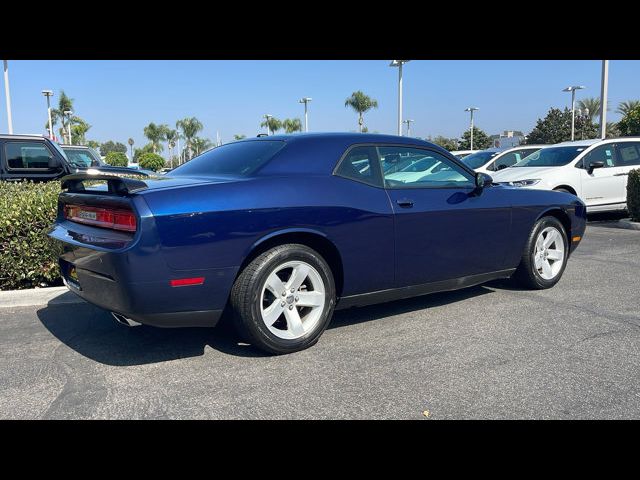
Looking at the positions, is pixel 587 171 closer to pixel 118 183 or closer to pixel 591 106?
pixel 118 183

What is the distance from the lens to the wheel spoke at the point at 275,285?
3.42 meters

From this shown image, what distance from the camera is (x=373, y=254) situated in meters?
3.83

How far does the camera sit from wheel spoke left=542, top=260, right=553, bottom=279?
205 inches

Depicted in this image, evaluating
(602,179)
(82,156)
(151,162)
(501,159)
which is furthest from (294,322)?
(151,162)

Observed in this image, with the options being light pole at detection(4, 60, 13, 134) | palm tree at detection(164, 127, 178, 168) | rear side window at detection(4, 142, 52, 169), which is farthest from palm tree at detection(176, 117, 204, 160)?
rear side window at detection(4, 142, 52, 169)

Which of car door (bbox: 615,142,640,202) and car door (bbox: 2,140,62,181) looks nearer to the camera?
car door (bbox: 2,140,62,181)

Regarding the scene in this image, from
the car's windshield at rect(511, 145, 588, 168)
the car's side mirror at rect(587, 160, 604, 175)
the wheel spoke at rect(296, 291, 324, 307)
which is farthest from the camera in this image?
the car's windshield at rect(511, 145, 588, 168)

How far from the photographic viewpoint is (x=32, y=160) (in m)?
8.47

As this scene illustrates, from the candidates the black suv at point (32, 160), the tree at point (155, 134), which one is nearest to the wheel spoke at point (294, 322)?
the black suv at point (32, 160)

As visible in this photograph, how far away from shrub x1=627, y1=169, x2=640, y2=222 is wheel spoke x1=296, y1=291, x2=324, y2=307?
793cm

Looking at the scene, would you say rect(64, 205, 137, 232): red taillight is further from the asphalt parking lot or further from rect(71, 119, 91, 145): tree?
rect(71, 119, 91, 145): tree

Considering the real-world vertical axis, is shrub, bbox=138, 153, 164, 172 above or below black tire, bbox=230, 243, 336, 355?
above

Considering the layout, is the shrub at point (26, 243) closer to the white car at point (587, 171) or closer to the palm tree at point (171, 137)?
the white car at point (587, 171)
